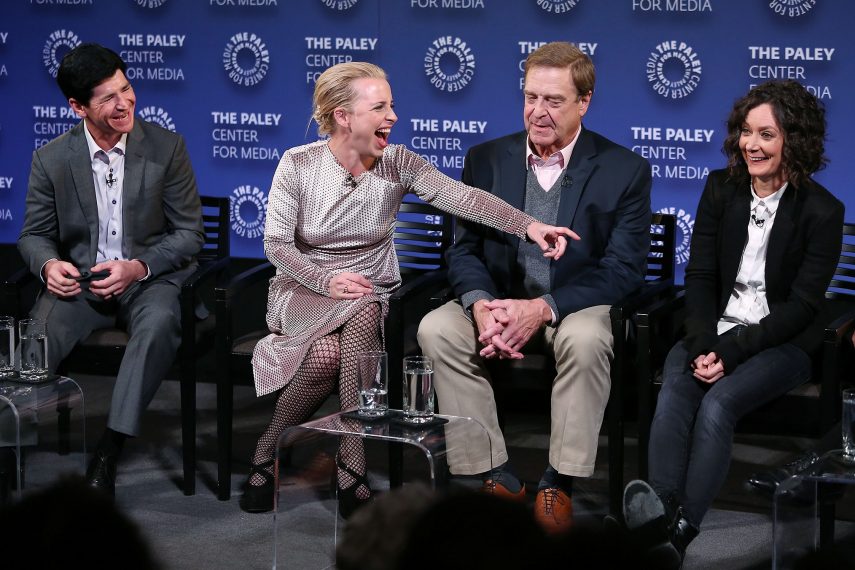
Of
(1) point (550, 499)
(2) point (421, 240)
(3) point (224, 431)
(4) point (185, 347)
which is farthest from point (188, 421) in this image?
(1) point (550, 499)

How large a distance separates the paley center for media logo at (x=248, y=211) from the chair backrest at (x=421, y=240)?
105cm

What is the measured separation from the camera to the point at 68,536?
94cm

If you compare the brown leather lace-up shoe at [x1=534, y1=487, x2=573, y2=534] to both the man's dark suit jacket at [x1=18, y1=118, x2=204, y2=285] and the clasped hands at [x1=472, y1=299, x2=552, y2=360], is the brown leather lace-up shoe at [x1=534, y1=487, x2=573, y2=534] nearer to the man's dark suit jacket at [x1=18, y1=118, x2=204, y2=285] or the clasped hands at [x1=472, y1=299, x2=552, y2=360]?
the clasped hands at [x1=472, y1=299, x2=552, y2=360]

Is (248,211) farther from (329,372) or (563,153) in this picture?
(563,153)

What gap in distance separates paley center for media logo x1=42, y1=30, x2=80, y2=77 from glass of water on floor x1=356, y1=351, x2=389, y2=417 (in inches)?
115

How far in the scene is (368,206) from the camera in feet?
13.4

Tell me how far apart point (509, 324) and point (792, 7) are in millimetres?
1817

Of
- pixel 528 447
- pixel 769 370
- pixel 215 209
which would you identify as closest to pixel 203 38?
pixel 215 209

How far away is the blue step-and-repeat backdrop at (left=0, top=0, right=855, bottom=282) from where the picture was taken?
4.62m

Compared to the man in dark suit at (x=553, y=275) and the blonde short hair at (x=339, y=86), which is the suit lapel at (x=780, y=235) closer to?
the man in dark suit at (x=553, y=275)

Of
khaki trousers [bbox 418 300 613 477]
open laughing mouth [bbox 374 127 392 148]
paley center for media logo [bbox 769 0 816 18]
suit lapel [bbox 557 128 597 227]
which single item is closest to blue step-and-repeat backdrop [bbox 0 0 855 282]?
paley center for media logo [bbox 769 0 816 18]

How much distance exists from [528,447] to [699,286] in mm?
1169

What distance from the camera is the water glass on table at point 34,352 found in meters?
3.84

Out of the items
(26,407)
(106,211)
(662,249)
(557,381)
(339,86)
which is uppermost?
(339,86)
